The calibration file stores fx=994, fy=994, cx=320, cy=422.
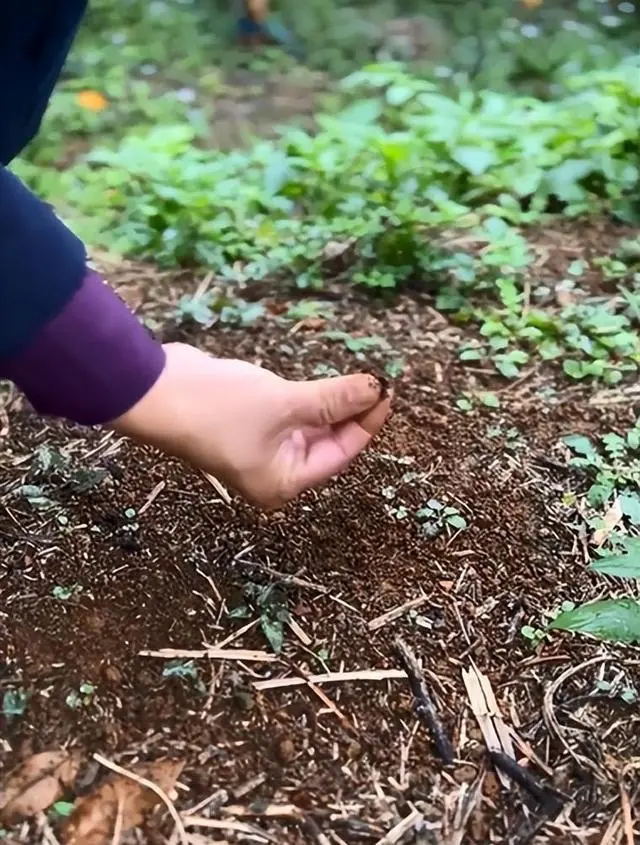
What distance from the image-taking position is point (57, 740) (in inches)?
38.3

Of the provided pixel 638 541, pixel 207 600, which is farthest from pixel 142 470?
pixel 638 541

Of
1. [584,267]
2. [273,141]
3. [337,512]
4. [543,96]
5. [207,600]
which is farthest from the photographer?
[543,96]

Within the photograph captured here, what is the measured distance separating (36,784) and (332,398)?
47 centimetres

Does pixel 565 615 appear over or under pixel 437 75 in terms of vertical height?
over

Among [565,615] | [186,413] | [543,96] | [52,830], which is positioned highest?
[186,413]

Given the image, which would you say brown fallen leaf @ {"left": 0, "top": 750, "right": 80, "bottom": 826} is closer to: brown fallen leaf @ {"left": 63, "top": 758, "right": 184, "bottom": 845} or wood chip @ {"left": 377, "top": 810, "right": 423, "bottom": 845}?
brown fallen leaf @ {"left": 63, "top": 758, "right": 184, "bottom": 845}

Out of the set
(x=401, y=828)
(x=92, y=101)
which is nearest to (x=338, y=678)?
(x=401, y=828)

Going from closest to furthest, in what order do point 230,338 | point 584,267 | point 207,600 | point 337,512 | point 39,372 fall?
point 39,372 → point 207,600 → point 337,512 → point 230,338 → point 584,267

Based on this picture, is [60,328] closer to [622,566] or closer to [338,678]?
[338,678]

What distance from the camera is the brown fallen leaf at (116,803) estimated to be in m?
0.91

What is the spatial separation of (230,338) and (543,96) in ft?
6.59

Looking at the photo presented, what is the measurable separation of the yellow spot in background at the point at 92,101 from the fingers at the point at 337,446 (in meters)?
2.15

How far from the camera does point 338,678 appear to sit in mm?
1038

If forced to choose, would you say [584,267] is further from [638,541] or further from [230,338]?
[638,541]
